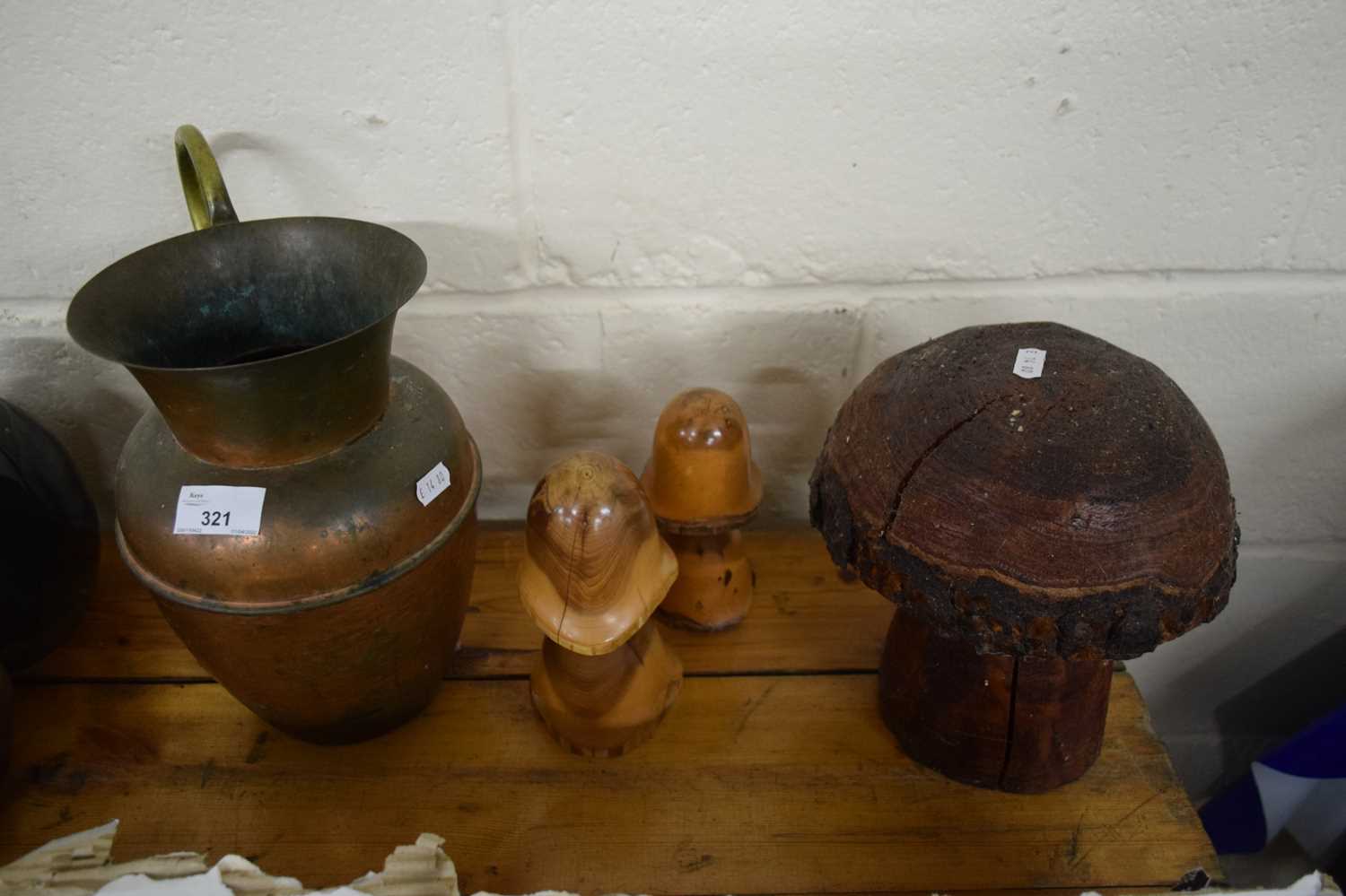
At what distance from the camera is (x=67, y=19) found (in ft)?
2.53

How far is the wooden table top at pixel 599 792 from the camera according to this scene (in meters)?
0.74

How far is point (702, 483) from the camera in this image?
0.83 m

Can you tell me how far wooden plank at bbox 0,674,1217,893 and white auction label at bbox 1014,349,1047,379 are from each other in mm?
372

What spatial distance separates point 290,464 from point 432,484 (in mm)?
102

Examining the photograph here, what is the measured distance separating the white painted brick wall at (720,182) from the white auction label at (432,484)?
0.90ft

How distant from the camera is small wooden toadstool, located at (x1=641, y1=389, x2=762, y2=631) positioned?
0.83m

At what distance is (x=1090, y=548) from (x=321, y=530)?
0.53 meters

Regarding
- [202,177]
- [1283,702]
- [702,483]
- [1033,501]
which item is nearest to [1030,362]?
[1033,501]

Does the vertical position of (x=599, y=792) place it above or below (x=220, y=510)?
below

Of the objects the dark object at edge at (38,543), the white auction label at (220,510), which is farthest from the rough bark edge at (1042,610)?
the dark object at edge at (38,543)

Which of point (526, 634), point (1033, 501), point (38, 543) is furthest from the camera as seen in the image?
point (526, 634)

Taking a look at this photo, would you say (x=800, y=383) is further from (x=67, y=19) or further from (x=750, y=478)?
(x=67, y=19)

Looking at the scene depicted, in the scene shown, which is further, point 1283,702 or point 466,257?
point 1283,702

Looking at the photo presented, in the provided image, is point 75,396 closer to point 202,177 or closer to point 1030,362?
point 202,177
